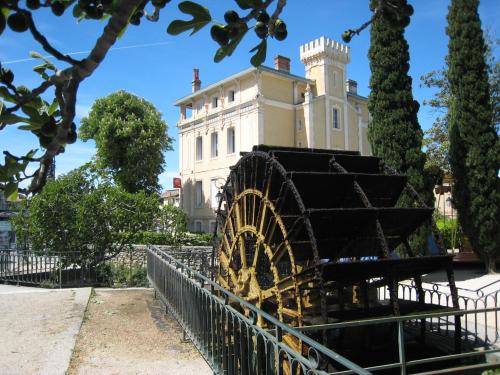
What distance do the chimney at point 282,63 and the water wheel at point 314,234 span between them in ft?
72.0

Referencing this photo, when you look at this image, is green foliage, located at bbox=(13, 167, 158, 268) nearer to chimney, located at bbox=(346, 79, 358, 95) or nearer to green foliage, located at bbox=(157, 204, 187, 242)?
green foliage, located at bbox=(157, 204, 187, 242)

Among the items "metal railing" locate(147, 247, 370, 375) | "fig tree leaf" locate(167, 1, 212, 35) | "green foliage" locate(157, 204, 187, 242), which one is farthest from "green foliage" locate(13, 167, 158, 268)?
"fig tree leaf" locate(167, 1, 212, 35)

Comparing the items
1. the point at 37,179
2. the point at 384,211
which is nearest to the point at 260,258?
the point at 384,211

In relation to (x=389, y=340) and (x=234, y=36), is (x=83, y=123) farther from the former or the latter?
(x=234, y=36)

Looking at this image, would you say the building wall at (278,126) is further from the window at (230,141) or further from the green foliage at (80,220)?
the green foliage at (80,220)

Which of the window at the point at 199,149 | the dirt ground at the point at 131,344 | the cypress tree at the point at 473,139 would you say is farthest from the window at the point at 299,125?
the dirt ground at the point at 131,344

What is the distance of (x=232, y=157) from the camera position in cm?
2869

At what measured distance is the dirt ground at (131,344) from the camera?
5.50m

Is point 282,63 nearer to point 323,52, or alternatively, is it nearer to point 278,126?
point 323,52

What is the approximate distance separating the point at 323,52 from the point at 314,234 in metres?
24.7

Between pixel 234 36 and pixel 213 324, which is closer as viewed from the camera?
pixel 234 36

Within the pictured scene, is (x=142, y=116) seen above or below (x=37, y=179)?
above

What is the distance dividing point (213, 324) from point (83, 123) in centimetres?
2837

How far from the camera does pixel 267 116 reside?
27484 mm
